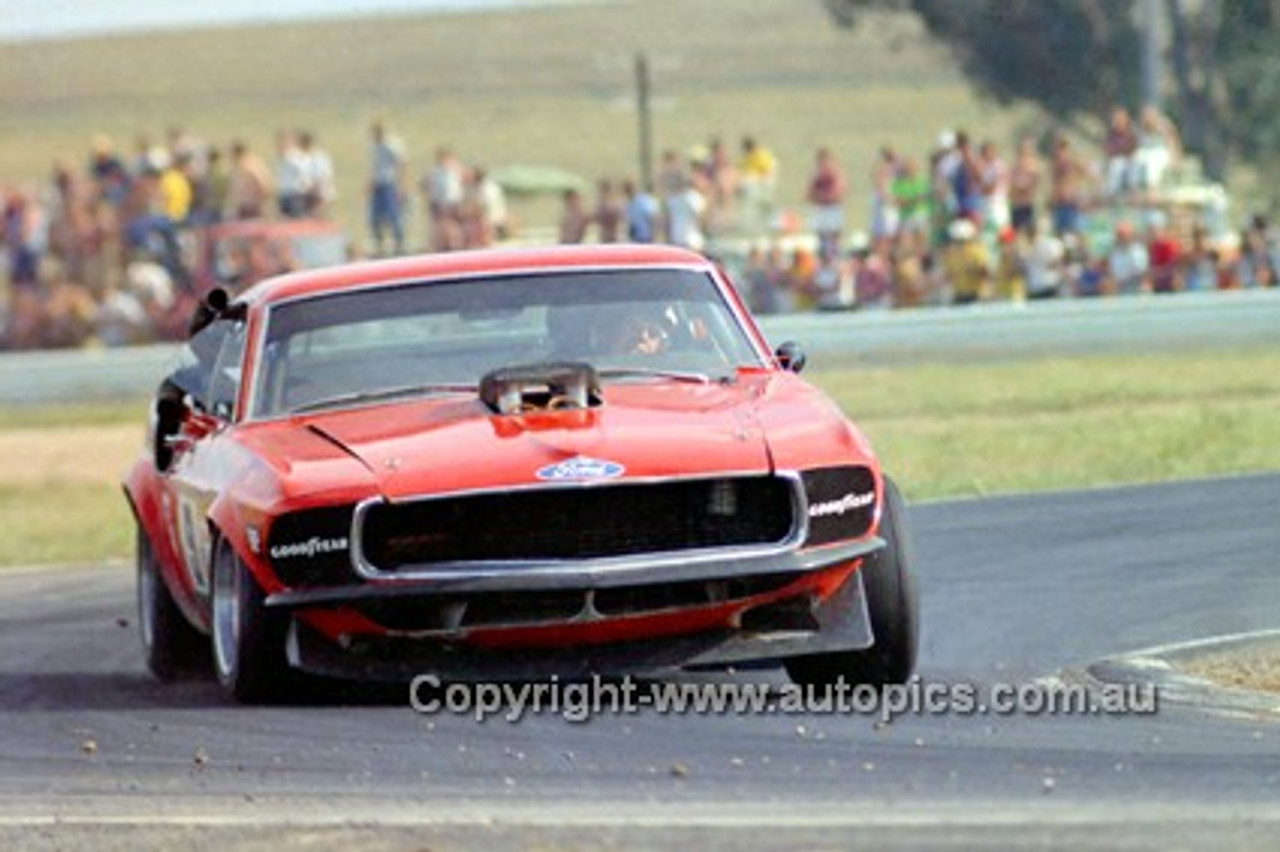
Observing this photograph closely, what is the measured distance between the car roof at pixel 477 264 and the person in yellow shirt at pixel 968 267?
1712 centimetres

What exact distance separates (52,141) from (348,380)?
6241cm

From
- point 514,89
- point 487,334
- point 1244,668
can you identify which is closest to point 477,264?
point 487,334

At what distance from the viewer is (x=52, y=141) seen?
71.8 meters

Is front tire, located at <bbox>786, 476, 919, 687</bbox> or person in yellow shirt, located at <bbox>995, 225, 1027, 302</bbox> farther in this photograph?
person in yellow shirt, located at <bbox>995, 225, 1027, 302</bbox>

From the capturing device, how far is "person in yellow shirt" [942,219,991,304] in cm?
2809

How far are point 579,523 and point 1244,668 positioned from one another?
198 cm

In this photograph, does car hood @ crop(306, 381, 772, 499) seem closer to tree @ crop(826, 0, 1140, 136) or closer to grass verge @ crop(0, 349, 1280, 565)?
grass verge @ crop(0, 349, 1280, 565)

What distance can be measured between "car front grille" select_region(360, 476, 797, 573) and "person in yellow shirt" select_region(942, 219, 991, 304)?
18.9m

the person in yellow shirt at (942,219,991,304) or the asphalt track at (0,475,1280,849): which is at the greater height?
the asphalt track at (0,475,1280,849)

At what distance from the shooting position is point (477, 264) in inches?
432

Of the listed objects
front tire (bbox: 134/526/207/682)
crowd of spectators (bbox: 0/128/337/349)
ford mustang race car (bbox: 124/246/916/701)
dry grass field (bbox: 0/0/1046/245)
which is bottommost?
dry grass field (bbox: 0/0/1046/245)

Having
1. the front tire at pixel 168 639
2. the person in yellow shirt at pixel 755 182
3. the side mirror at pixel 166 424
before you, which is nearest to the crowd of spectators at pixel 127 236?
the person in yellow shirt at pixel 755 182

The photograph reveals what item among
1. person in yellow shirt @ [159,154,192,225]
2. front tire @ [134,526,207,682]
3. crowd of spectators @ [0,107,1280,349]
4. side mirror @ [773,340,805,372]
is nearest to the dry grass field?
crowd of spectators @ [0,107,1280,349]

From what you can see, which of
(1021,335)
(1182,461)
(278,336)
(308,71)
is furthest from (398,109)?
(278,336)
